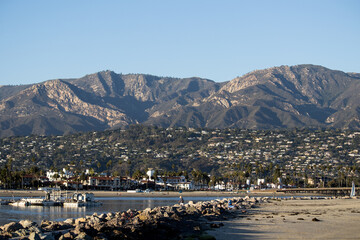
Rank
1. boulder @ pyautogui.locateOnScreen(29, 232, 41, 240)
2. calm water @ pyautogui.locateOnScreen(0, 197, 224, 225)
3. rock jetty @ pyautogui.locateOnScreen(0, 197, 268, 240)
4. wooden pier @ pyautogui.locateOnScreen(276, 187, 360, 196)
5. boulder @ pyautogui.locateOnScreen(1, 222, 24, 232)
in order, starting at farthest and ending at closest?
wooden pier @ pyautogui.locateOnScreen(276, 187, 360, 196) < calm water @ pyautogui.locateOnScreen(0, 197, 224, 225) < boulder @ pyautogui.locateOnScreen(1, 222, 24, 232) < rock jetty @ pyautogui.locateOnScreen(0, 197, 268, 240) < boulder @ pyautogui.locateOnScreen(29, 232, 41, 240)

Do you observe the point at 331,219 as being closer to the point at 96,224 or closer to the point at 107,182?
the point at 96,224

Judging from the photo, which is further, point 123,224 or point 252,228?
point 252,228

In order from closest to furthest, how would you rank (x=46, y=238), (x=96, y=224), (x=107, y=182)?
(x=46, y=238), (x=96, y=224), (x=107, y=182)

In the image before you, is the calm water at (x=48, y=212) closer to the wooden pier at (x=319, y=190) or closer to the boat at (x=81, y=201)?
the boat at (x=81, y=201)

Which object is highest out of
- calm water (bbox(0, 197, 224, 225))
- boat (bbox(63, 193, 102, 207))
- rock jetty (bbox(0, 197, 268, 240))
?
rock jetty (bbox(0, 197, 268, 240))

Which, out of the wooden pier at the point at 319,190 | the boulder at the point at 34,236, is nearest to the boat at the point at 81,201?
the boulder at the point at 34,236

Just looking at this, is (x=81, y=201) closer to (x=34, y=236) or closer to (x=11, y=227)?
(x=11, y=227)

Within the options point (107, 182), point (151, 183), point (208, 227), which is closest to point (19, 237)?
point (208, 227)

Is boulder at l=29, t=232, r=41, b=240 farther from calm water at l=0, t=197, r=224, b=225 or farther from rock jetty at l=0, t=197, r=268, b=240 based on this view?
calm water at l=0, t=197, r=224, b=225

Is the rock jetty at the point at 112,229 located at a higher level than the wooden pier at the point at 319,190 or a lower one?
higher

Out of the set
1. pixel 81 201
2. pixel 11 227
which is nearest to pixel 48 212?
pixel 81 201

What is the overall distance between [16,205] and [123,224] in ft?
195

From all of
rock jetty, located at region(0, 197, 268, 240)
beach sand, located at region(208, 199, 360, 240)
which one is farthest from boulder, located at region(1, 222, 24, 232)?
beach sand, located at region(208, 199, 360, 240)

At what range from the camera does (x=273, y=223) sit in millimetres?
42094
